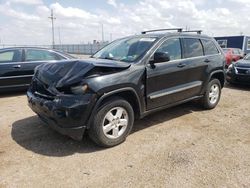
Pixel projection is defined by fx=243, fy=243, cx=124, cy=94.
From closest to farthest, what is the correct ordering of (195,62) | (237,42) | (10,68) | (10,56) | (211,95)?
(195,62) → (211,95) → (10,68) → (10,56) → (237,42)

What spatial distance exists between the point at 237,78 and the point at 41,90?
7.75 m

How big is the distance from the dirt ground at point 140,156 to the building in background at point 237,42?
27.0 meters

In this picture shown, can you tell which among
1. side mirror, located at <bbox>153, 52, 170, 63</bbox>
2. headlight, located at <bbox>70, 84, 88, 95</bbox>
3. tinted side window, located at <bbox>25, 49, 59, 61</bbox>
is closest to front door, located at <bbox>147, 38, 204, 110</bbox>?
side mirror, located at <bbox>153, 52, 170, 63</bbox>

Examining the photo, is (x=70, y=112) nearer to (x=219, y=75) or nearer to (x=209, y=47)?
(x=209, y=47)

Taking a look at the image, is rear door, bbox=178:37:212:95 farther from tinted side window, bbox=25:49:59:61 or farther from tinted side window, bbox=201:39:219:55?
tinted side window, bbox=25:49:59:61

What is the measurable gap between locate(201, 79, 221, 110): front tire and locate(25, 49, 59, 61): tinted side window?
4726mm

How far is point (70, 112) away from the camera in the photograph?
3340 mm

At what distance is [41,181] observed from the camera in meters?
2.95

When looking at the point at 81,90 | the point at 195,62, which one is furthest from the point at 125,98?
the point at 195,62

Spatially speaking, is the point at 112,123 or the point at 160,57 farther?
the point at 160,57

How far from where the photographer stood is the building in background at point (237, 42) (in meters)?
28.9

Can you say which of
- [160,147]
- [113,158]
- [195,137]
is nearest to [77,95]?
[113,158]

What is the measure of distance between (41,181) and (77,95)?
1180 mm

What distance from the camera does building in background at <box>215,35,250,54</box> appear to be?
28.9 meters
